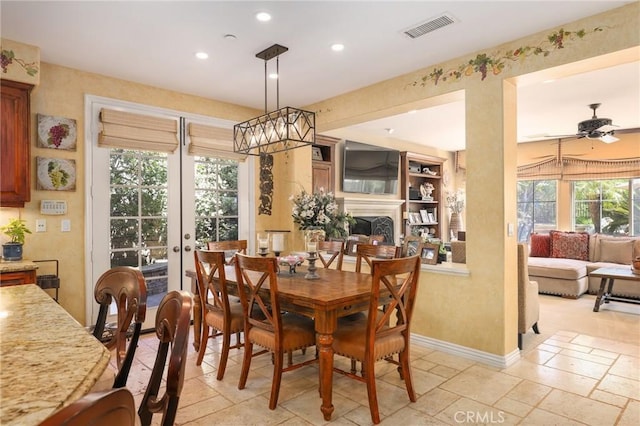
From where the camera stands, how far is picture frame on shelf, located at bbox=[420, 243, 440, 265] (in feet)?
12.0

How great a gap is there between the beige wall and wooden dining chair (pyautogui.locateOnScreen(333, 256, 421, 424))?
1061mm

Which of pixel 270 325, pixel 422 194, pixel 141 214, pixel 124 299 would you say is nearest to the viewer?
pixel 124 299

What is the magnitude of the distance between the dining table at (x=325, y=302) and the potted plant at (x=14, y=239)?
1761mm

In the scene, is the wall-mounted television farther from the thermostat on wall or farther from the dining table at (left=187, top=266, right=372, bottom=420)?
the thermostat on wall

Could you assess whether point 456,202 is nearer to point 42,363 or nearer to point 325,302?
point 325,302

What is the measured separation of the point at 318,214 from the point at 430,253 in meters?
1.44

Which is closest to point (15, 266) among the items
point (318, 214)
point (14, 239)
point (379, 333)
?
point (14, 239)

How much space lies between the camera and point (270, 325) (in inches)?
103

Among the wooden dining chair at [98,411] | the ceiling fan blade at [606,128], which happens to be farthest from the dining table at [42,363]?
the ceiling fan blade at [606,128]

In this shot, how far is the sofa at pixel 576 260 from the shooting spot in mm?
5543

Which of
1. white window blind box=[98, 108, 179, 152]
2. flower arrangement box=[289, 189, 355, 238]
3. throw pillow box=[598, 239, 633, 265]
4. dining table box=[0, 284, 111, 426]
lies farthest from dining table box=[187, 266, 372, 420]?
throw pillow box=[598, 239, 633, 265]

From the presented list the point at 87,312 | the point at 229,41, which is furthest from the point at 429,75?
the point at 87,312

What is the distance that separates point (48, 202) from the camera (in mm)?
3480

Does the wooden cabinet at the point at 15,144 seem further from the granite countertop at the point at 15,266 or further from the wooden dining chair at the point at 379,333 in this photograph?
the wooden dining chair at the point at 379,333
